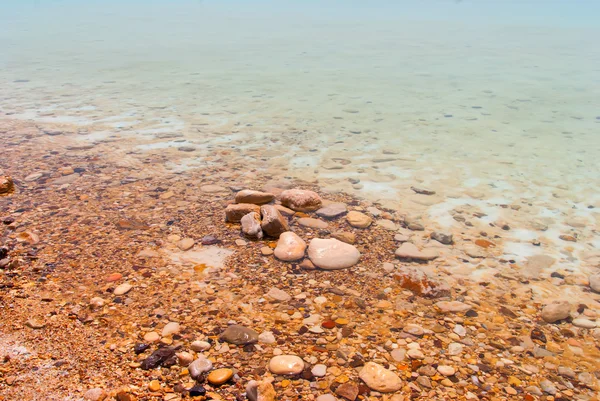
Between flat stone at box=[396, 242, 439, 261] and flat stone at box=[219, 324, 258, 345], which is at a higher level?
flat stone at box=[219, 324, 258, 345]

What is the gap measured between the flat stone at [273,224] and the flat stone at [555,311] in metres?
1.97

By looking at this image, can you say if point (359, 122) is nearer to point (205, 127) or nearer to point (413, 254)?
point (205, 127)

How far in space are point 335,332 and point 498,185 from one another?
10.8ft

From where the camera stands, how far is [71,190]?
15.4ft

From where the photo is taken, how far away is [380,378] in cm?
242

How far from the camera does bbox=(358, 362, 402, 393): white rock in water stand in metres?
2.38

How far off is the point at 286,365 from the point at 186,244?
160cm

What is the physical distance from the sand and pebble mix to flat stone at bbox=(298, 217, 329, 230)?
18mm

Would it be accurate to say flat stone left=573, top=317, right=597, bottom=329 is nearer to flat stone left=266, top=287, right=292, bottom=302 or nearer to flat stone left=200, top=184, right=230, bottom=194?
flat stone left=266, top=287, right=292, bottom=302

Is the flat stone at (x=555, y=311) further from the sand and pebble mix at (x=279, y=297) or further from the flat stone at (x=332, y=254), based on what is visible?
the flat stone at (x=332, y=254)

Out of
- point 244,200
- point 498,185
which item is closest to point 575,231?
point 498,185

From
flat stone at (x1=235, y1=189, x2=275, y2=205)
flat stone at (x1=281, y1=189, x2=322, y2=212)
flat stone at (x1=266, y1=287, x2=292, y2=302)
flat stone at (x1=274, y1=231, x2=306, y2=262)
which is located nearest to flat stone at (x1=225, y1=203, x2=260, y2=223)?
flat stone at (x1=235, y1=189, x2=275, y2=205)

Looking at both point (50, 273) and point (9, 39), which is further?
point (9, 39)

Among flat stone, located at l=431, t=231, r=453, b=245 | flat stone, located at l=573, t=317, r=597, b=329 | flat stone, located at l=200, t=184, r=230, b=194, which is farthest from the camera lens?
flat stone, located at l=200, t=184, r=230, b=194
